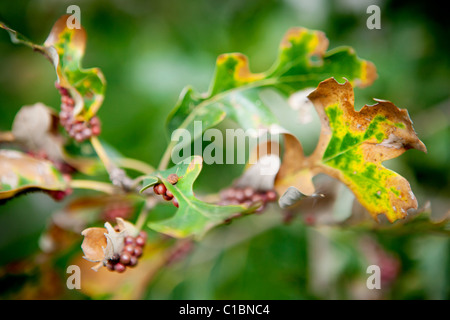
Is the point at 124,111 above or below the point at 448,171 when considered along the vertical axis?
above

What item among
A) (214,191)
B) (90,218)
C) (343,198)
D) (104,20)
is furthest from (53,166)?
(104,20)

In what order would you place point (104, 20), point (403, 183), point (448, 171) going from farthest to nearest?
point (104, 20)
point (448, 171)
point (403, 183)

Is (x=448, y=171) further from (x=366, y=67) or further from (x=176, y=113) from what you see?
(x=176, y=113)

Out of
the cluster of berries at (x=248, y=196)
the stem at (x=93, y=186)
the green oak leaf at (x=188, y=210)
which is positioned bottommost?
the green oak leaf at (x=188, y=210)

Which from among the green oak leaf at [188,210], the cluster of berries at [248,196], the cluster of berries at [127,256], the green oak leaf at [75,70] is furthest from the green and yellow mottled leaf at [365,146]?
the green oak leaf at [75,70]

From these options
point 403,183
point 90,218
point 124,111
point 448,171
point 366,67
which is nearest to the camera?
point 403,183

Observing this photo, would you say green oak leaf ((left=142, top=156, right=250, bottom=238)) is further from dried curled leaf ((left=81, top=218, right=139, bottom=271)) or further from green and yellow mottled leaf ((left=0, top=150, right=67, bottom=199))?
green and yellow mottled leaf ((left=0, top=150, right=67, bottom=199))

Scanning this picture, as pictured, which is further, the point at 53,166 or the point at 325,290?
the point at 325,290

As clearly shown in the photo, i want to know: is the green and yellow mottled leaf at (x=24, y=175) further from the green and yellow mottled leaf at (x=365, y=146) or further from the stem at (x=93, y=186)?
the green and yellow mottled leaf at (x=365, y=146)
